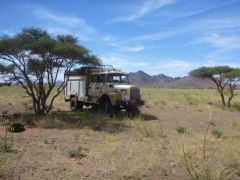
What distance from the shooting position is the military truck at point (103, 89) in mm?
18156

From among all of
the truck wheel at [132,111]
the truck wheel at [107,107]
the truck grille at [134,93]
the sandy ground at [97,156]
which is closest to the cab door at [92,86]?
the truck wheel at [107,107]

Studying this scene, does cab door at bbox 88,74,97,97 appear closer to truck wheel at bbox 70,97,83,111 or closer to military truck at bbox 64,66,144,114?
military truck at bbox 64,66,144,114

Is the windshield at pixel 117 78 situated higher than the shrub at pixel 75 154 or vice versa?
the windshield at pixel 117 78

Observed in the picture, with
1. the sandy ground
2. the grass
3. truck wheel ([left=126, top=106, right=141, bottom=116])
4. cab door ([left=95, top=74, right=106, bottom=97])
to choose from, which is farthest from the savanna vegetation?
the grass

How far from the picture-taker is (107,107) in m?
19.1

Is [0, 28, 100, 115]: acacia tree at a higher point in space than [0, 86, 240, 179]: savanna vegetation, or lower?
higher

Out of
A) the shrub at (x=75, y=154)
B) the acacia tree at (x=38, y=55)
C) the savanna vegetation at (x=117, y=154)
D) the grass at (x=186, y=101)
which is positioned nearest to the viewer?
the savanna vegetation at (x=117, y=154)

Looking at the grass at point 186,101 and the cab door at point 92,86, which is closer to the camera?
the cab door at point 92,86

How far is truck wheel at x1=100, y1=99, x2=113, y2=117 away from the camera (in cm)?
1878

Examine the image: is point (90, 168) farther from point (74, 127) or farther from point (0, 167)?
point (74, 127)

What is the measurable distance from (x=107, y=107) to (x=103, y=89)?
98cm

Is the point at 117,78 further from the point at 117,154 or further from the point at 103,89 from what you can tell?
the point at 117,154

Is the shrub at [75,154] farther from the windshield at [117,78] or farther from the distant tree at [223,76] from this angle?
the distant tree at [223,76]

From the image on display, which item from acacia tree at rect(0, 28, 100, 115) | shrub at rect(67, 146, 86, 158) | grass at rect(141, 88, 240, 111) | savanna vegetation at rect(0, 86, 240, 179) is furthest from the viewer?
grass at rect(141, 88, 240, 111)
